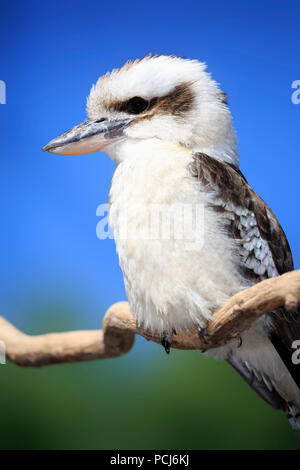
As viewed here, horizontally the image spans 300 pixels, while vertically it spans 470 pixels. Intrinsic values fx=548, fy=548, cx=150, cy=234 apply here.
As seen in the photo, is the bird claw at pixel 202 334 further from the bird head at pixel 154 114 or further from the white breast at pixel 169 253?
the bird head at pixel 154 114

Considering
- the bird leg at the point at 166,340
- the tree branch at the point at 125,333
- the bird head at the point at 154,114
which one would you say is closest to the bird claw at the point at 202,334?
the tree branch at the point at 125,333

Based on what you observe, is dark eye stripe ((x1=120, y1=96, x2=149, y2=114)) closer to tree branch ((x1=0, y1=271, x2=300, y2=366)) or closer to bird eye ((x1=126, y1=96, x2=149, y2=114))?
bird eye ((x1=126, y1=96, x2=149, y2=114))

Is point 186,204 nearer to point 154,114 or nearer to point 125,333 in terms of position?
point 154,114

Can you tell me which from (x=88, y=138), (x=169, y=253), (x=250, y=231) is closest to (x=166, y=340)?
(x=169, y=253)

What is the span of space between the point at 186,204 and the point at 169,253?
5.9 inches

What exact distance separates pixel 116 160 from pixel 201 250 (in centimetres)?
48

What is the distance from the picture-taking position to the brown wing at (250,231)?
61.4 inches

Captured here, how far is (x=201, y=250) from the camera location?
1498mm

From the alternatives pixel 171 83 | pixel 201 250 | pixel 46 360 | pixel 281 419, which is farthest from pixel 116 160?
pixel 281 419

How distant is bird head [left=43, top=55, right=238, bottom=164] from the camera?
1.72m

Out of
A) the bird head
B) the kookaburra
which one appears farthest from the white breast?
the bird head

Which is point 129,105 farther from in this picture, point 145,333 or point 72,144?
point 145,333

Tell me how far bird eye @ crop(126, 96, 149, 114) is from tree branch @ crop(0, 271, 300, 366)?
0.64 m

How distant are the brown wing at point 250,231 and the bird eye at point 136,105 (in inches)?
10.8
